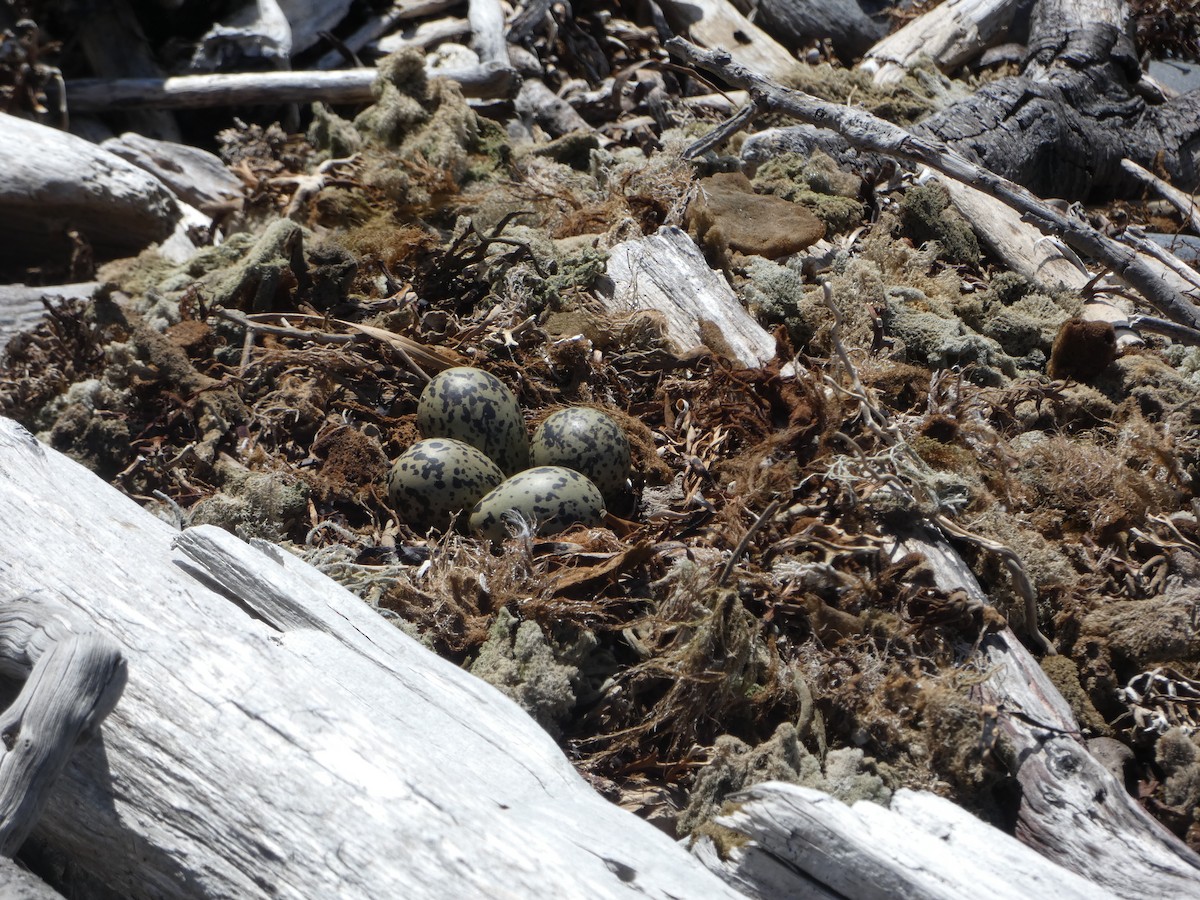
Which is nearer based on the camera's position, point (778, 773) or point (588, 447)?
point (778, 773)

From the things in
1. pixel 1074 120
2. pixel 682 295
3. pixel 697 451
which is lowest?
pixel 697 451

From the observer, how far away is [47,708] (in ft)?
7.29

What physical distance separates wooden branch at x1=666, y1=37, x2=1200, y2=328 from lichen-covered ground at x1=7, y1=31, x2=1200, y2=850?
0.86ft

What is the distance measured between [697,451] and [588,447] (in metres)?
0.46

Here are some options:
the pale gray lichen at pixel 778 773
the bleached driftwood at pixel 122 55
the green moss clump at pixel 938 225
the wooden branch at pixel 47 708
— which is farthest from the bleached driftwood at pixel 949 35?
the wooden branch at pixel 47 708

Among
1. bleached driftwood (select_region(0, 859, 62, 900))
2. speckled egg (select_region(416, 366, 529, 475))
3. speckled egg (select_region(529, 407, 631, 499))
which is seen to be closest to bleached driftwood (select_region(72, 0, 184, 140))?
speckled egg (select_region(416, 366, 529, 475))

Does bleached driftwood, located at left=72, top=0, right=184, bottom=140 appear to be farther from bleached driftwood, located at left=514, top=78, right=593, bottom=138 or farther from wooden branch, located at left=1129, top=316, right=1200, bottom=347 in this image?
wooden branch, located at left=1129, top=316, right=1200, bottom=347

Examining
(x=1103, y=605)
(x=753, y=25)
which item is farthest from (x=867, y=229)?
(x=753, y=25)

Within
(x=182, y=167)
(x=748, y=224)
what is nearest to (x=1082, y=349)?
(x=748, y=224)

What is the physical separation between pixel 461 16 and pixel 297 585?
572cm

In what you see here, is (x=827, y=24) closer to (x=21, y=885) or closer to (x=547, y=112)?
(x=547, y=112)

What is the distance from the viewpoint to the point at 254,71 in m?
6.51

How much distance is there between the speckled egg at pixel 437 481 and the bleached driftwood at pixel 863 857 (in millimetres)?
1422

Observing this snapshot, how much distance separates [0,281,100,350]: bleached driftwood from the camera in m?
4.57
